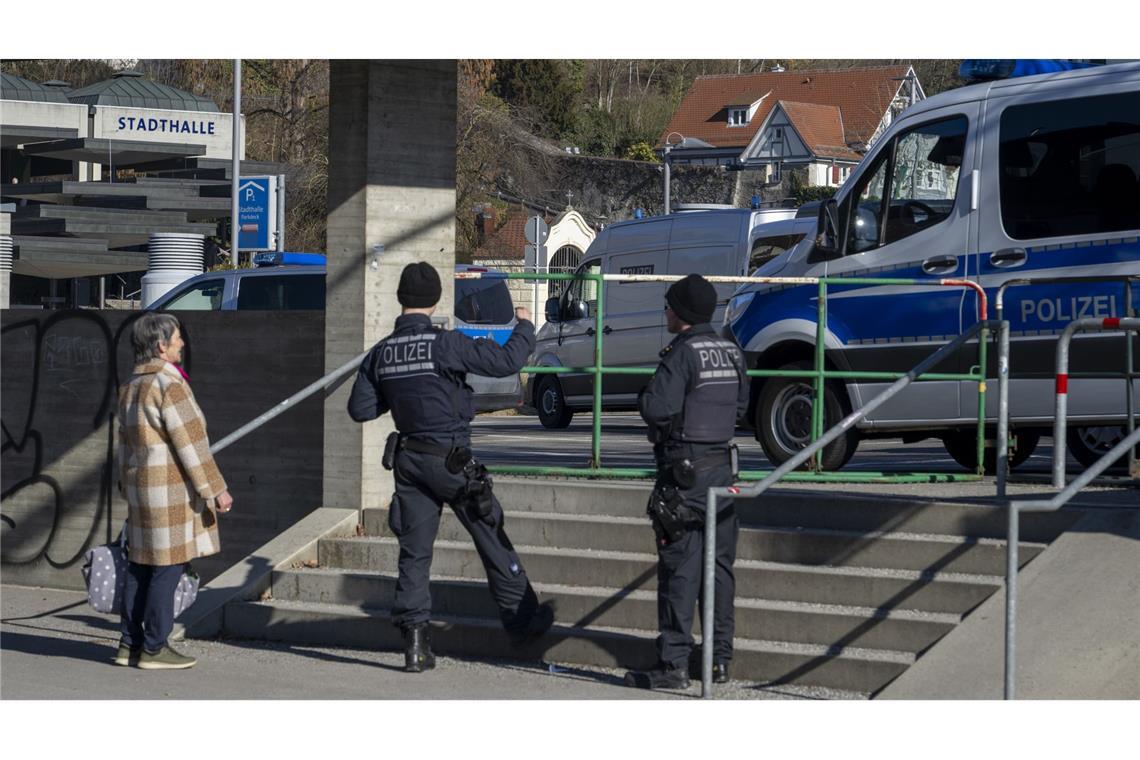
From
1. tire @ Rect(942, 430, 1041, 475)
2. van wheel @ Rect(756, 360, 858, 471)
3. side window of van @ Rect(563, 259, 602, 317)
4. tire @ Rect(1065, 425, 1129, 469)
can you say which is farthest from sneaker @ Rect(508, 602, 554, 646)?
side window of van @ Rect(563, 259, 602, 317)

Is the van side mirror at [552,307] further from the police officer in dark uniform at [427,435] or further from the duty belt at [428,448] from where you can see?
the duty belt at [428,448]

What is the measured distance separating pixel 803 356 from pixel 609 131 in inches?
2592

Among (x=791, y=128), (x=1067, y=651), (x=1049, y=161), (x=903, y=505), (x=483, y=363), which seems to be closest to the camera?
(x=1067, y=651)

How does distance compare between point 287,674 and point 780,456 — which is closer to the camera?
point 287,674

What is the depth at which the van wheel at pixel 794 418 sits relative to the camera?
9930 mm

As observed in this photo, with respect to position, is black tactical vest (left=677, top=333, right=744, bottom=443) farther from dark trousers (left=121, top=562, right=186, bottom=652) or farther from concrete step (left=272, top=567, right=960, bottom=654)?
dark trousers (left=121, top=562, right=186, bottom=652)

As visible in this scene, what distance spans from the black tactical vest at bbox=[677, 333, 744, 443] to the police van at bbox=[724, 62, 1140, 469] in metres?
2.73

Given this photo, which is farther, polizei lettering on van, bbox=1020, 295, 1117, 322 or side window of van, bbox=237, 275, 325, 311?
side window of van, bbox=237, 275, 325, 311

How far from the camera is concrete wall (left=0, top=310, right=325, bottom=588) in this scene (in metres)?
10.1

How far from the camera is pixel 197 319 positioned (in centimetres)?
1058

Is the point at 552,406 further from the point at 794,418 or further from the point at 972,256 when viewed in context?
the point at 972,256

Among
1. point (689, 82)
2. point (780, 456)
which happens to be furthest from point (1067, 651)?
point (689, 82)

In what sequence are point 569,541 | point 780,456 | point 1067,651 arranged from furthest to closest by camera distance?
1. point 780,456
2. point 569,541
3. point 1067,651

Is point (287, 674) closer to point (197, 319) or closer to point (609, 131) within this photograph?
point (197, 319)
